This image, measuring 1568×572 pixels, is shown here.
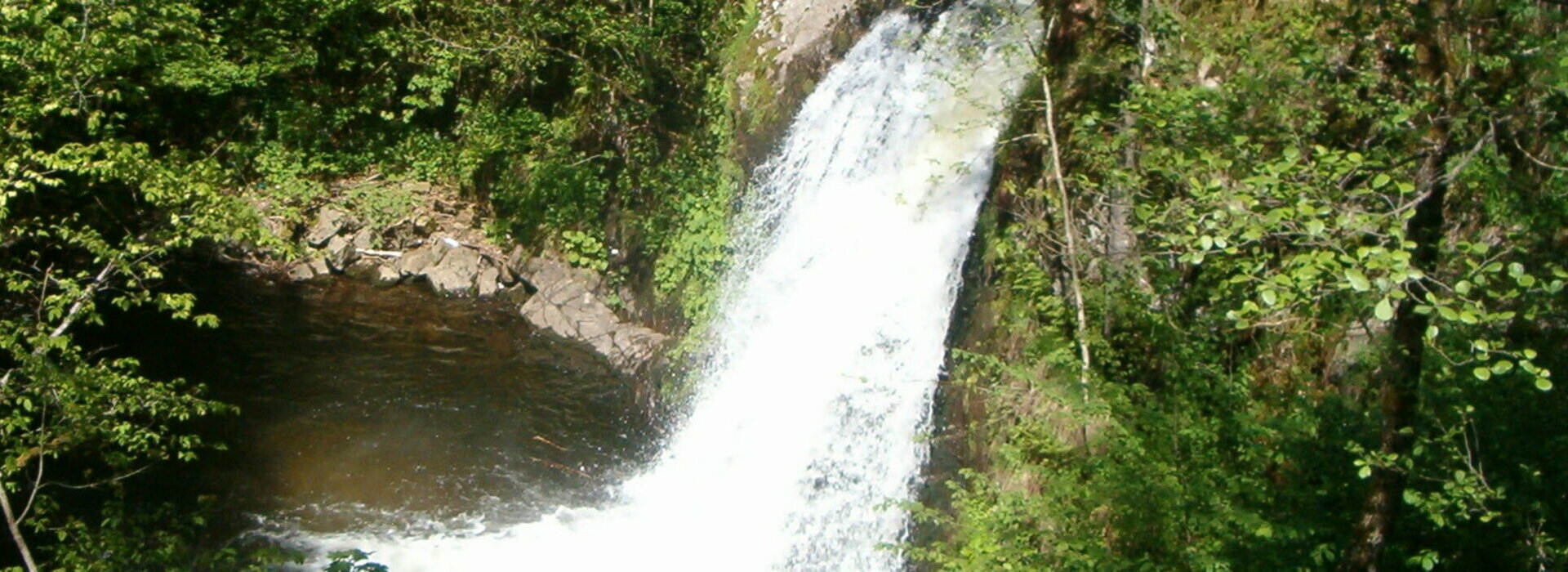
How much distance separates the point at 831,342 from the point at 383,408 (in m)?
3.85

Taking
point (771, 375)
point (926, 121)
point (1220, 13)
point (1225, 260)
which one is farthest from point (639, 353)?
point (1225, 260)

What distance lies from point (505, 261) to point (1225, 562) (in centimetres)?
977

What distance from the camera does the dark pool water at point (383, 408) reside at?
8.96 metres

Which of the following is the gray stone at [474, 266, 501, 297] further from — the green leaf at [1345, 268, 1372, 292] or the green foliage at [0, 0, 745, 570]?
the green leaf at [1345, 268, 1372, 292]

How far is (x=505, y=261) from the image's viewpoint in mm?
13406

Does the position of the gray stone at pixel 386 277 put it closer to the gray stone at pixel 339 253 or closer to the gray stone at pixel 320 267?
the gray stone at pixel 339 253

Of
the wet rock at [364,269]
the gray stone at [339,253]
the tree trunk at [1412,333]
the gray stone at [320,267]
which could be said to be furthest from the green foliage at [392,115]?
the tree trunk at [1412,333]

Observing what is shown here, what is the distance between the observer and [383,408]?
10492mm

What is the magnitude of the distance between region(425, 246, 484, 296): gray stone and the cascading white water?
3.37 m

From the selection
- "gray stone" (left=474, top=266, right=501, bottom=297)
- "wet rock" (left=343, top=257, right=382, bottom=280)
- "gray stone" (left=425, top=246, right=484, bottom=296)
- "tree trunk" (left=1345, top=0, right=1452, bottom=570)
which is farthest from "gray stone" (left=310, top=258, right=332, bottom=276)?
"tree trunk" (left=1345, top=0, right=1452, bottom=570)

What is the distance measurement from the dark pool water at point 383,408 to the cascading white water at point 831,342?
1.77ft

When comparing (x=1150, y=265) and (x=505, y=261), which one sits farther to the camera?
(x=505, y=261)

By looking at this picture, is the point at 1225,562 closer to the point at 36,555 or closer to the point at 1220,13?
the point at 1220,13

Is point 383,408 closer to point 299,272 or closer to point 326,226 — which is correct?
point 299,272
